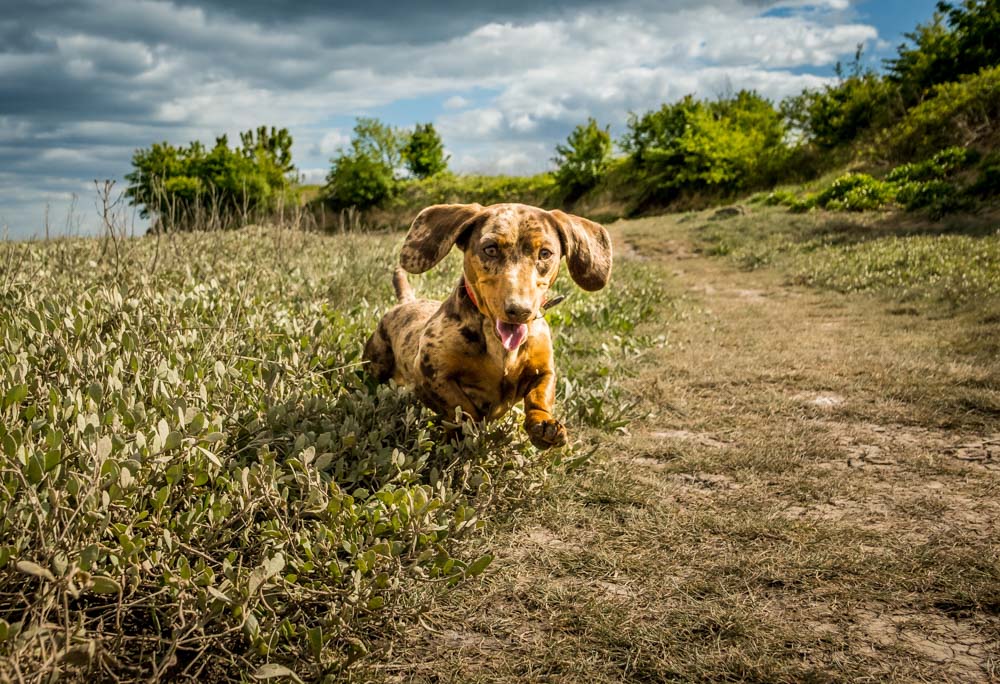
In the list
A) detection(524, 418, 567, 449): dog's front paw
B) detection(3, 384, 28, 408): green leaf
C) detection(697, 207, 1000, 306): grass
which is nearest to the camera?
detection(3, 384, 28, 408): green leaf

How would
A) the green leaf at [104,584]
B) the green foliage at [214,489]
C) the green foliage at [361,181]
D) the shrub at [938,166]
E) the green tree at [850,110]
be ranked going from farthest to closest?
1. the green foliage at [361,181]
2. the green tree at [850,110]
3. the shrub at [938,166]
4. the green foliage at [214,489]
5. the green leaf at [104,584]

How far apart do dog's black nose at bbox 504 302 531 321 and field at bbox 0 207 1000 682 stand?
66cm

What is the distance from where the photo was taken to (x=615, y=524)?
3172 mm

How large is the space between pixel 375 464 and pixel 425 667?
3.44 ft

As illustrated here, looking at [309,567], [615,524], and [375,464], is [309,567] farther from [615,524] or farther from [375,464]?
[615,524]

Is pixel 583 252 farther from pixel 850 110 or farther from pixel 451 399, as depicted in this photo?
pixel 850 110

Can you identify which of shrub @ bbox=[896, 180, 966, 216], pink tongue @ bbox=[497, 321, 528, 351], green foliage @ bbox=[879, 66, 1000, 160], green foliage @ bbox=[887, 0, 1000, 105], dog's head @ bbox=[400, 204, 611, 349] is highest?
green foliage @ bbox=[887, 0, 1000, 105]

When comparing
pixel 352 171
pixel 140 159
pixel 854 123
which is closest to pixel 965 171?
pixel 854 123

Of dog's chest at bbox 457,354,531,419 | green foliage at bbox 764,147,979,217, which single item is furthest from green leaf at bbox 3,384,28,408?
green foliage at bbox 764,147,979,217

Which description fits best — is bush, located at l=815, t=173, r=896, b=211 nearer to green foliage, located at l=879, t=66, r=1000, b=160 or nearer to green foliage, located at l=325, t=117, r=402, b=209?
green foliage, located at l=879, t=66, r=1000, b=160

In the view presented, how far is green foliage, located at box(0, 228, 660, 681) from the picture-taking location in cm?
199

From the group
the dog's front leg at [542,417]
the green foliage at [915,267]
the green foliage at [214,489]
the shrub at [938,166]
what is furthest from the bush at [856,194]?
the dog's front leg at [542,417]

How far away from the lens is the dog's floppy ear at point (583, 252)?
333 centimetres

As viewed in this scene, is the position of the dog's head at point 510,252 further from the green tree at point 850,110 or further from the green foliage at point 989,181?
the green tree at point 850,110
